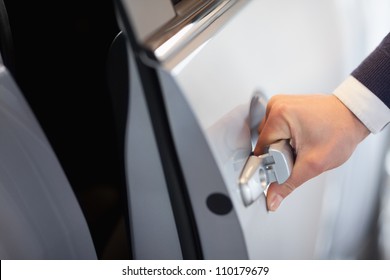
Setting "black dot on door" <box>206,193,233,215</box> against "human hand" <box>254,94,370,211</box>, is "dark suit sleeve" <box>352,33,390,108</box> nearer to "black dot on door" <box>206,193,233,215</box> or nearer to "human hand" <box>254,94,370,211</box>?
"human hand" <box>254,94,370,211</box>

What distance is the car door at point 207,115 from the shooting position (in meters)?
0.52

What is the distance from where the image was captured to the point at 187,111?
519mm

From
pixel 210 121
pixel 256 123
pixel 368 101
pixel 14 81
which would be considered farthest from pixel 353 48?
pixel 14 81

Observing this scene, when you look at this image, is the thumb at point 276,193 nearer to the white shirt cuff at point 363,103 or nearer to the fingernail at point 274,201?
the fingernail at point 274,201

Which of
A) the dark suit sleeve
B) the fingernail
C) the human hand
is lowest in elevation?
the fingernail

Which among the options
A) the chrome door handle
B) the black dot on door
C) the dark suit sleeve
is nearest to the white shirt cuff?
the dark suit sleeve

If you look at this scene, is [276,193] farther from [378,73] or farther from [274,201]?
[378,73]

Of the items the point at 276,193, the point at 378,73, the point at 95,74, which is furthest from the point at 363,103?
the point at 95,74

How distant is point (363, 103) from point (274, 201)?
186 mm

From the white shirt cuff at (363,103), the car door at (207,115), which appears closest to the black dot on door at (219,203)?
the car door at (207,115)

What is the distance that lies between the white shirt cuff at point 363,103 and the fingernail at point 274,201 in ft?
0.53

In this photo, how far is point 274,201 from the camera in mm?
630

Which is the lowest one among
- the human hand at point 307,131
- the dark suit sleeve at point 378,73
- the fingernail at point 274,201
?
the fingernail at point 274,201

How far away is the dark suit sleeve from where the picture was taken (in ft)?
2.21
